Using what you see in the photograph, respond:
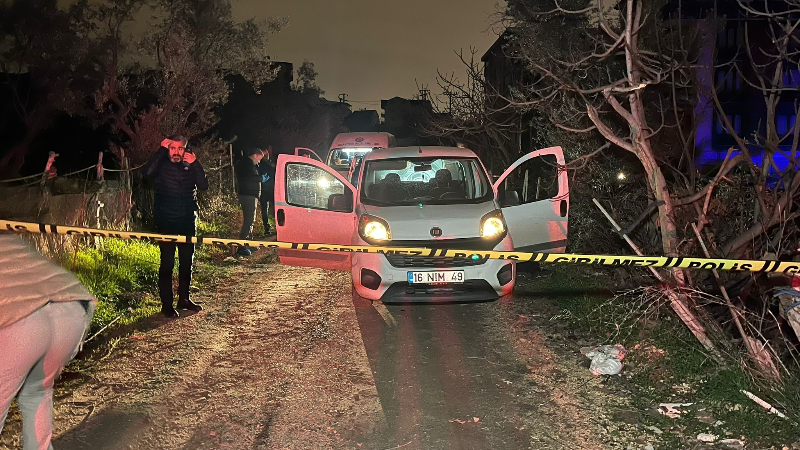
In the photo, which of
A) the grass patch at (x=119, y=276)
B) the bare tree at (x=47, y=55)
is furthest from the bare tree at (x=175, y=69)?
the grass patch at (x=119, y=276)

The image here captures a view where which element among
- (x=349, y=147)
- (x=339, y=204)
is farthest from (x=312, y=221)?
(x=349, y=147)

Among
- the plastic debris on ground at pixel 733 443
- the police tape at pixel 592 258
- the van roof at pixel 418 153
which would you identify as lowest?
the plastic debris on ground at pixel 733 443

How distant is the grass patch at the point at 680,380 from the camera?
399 centimetres

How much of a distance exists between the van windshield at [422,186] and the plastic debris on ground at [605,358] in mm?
2038

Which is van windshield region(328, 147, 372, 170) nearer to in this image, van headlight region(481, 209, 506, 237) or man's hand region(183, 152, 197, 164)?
man's hand region(183, 152, 197, 164)

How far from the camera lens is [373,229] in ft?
21.3

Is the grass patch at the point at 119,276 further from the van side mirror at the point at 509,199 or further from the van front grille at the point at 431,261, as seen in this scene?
the van side mirror at the point at 509,199

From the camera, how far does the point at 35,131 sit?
76.4 feet

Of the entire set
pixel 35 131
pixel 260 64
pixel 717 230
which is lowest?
pixel 717 230

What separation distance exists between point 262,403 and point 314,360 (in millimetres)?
951

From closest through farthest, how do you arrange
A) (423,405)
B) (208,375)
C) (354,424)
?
(354,424) < (423,405) < (208,375)

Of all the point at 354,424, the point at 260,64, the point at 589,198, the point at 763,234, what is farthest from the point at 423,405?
the point at 260,64

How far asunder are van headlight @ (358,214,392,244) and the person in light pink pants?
3694 millimetres

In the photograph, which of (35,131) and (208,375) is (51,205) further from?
(35,131)
